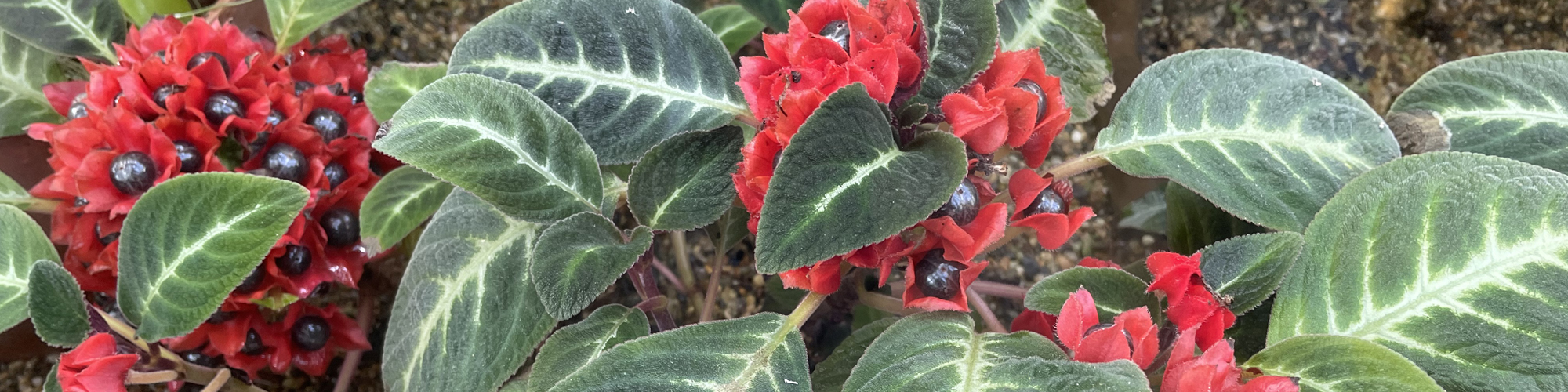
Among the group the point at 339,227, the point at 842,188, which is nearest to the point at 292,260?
the point at 339,227

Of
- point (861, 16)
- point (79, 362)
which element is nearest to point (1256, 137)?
point (861, 16)

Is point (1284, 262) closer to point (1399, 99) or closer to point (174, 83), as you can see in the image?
point (1399, 99)

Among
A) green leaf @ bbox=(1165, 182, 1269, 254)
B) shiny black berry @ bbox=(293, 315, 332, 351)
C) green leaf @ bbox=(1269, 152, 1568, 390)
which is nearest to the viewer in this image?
green leaf @ bbox=(1269, 152, 1568, 390)

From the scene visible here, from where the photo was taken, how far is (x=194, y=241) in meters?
0.61

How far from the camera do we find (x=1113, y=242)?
1116 millimetres

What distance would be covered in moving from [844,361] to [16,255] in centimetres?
64

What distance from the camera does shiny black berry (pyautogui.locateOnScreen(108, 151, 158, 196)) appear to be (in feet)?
2.37

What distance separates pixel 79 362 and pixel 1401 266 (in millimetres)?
875

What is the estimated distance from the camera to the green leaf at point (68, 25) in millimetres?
840

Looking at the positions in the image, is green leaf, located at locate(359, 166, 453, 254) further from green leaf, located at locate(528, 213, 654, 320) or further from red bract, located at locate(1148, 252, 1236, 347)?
red bract, located at locate(1148, 252, 1236, 347)

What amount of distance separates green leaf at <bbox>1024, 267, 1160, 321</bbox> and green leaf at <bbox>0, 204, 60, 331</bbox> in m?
0.73

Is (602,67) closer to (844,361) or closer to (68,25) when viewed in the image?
(844,361)

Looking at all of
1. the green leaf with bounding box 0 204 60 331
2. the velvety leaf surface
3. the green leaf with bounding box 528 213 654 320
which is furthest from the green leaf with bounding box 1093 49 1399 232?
the green leaf with bounding box 0 204 60 331

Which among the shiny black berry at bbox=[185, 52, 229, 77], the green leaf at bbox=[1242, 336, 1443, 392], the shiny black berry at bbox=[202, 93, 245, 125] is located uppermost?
the green leaf at bbox=[1242, 336, 1443, 392]
